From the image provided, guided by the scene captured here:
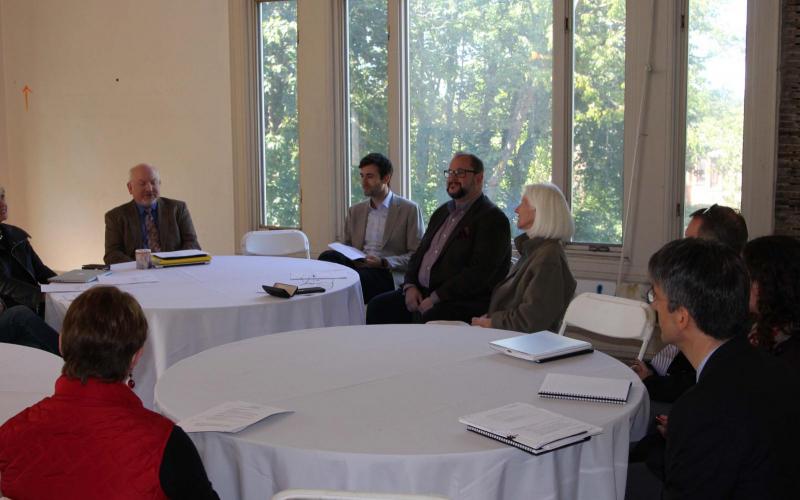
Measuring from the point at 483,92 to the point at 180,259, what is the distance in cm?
262

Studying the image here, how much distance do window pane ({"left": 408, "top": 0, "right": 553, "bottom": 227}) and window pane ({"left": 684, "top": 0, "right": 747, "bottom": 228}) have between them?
3.23 feet

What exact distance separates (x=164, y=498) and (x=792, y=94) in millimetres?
4490

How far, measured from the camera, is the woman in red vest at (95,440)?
5.46ft

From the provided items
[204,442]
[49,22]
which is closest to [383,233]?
[204,442]

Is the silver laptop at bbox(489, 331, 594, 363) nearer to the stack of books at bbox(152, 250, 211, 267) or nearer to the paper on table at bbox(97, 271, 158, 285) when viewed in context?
the paper on table at bbox(97, 271, 158, 285)

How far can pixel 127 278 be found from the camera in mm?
4227

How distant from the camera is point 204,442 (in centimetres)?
199

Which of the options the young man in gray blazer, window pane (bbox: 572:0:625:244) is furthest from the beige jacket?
window pane (bbox: 572:0:625:244)

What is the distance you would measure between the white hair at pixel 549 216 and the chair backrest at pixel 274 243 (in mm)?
2258

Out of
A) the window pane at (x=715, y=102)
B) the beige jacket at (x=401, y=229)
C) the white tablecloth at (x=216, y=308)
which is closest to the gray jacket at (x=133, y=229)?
→ the white tablecloth at (x=216, y=308)

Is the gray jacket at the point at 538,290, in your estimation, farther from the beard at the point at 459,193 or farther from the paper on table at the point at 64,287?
the paper on table at the point at 64,287

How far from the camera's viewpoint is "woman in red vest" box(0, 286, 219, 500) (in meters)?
1.66

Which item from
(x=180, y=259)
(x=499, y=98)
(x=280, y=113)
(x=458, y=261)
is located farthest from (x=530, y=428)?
(x=280, y=113)

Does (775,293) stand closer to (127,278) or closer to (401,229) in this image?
(127,278)
